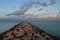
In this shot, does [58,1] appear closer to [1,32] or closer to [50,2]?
[50,2]

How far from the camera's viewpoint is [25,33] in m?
2.05

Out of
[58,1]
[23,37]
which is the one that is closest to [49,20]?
[58,1]

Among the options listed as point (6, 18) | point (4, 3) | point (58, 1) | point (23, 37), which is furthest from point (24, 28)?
point (58, 1)

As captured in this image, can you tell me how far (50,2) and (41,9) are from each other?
0.52ft

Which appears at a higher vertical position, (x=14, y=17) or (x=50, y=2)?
(x=50, y=2)

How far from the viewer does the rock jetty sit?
2.04 metres

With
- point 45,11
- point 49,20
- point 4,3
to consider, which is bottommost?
point 49,20

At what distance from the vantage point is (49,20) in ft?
6.81

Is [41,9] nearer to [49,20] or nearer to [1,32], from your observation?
[49,20]

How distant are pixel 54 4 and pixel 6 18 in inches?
27.0

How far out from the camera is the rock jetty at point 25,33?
6.70ft

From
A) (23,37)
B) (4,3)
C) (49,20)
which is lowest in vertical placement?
(23,37)

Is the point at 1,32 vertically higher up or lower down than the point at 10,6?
lower down

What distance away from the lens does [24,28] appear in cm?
207
